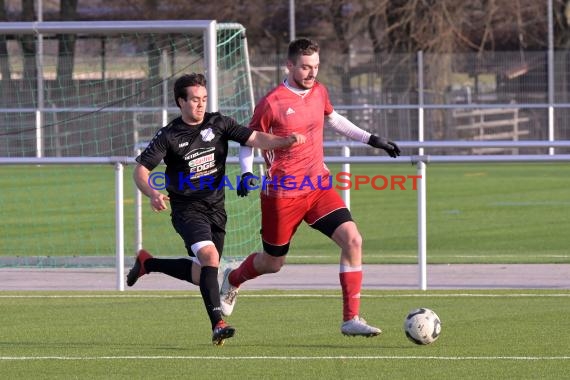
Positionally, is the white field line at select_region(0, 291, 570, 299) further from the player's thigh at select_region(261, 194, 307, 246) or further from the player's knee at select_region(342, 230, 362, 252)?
the player's knee at select_region(342, 230, 362, 252)

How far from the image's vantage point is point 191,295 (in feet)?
37.9

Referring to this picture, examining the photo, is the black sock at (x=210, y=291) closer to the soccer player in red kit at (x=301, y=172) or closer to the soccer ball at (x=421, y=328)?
Result: the soccer player in red kit at (x=301, y=172)

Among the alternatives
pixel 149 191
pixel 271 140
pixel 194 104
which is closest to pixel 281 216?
pixel 271 140

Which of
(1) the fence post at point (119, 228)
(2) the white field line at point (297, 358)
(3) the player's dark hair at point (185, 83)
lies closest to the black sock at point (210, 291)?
(2) the white field line at point (297, 358)

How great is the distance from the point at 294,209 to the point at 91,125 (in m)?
19.4

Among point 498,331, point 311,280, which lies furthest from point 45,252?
point 498,331

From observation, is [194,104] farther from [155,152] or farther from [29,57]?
[29,57]

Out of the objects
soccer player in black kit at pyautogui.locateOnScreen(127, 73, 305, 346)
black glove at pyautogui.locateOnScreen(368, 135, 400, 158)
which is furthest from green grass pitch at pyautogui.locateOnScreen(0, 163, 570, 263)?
soccer player in black kit at pyautogui.locateOnScreen(127, 73, 305, 346)

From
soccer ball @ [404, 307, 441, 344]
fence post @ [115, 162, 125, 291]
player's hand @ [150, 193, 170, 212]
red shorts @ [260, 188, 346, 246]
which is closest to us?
player's hand @ [150, 193, 170, 212]

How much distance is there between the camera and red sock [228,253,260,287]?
969 cm

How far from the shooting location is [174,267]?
9.50 meters

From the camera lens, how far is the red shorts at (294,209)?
9117 millimetres

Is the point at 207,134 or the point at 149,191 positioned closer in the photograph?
the point at 149,191

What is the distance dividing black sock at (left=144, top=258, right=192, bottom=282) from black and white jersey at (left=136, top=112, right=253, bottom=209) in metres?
0.63
